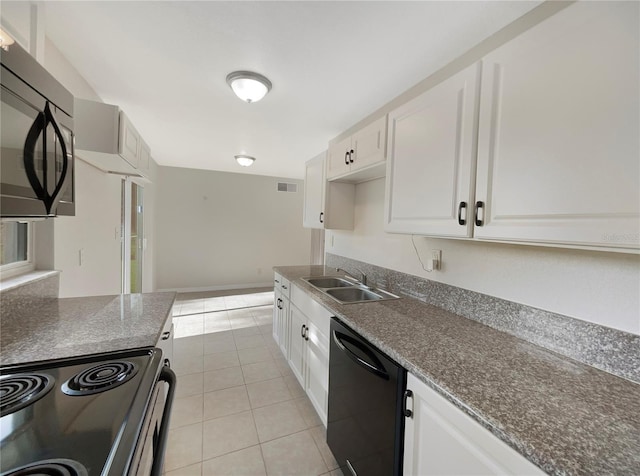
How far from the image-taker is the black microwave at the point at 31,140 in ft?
2.38

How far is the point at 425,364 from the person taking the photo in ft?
3.26

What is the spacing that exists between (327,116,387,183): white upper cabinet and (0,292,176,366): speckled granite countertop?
168 centimetres

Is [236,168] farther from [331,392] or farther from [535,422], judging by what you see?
[535,422]

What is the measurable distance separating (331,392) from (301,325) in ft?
2.17

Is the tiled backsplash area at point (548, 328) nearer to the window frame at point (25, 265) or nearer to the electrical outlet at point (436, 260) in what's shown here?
the electrical outlet at point (436, 260)

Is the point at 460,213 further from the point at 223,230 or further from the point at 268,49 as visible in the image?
the point at 223,230

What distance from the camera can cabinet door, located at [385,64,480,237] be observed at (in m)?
1.22

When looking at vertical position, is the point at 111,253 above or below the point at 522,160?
below

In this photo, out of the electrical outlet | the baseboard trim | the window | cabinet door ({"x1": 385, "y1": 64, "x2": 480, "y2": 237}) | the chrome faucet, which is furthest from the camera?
the baseboard trim

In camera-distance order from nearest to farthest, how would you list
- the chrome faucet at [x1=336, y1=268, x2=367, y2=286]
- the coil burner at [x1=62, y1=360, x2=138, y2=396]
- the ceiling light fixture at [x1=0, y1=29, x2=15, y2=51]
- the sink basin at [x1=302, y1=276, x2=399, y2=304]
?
the ceiling light fixture at [x1=0, y1=29, x2=15, y2=51] < the coil burner at [x1=62, y1=360, x2=138, y2=396] < the sink basin at [x1=302, y1=276, x2=399, y2=304] < the chrome faucet at [x1=336, y1=268, x2=367, y2=286]

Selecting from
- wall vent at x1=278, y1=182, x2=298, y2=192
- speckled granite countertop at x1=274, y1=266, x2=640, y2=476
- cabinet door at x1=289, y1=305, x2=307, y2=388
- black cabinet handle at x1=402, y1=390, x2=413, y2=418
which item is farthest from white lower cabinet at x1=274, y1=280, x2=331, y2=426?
wall vent at x1=278, y1=182, x2=298, y2=192

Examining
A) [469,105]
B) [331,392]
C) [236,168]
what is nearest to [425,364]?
[331,392]

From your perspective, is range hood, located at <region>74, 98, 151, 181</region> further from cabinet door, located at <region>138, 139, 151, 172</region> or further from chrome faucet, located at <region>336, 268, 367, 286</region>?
chrome faucet, located at <region>336, 268, 367, 286</region>

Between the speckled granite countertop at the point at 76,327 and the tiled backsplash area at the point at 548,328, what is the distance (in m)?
1.65
